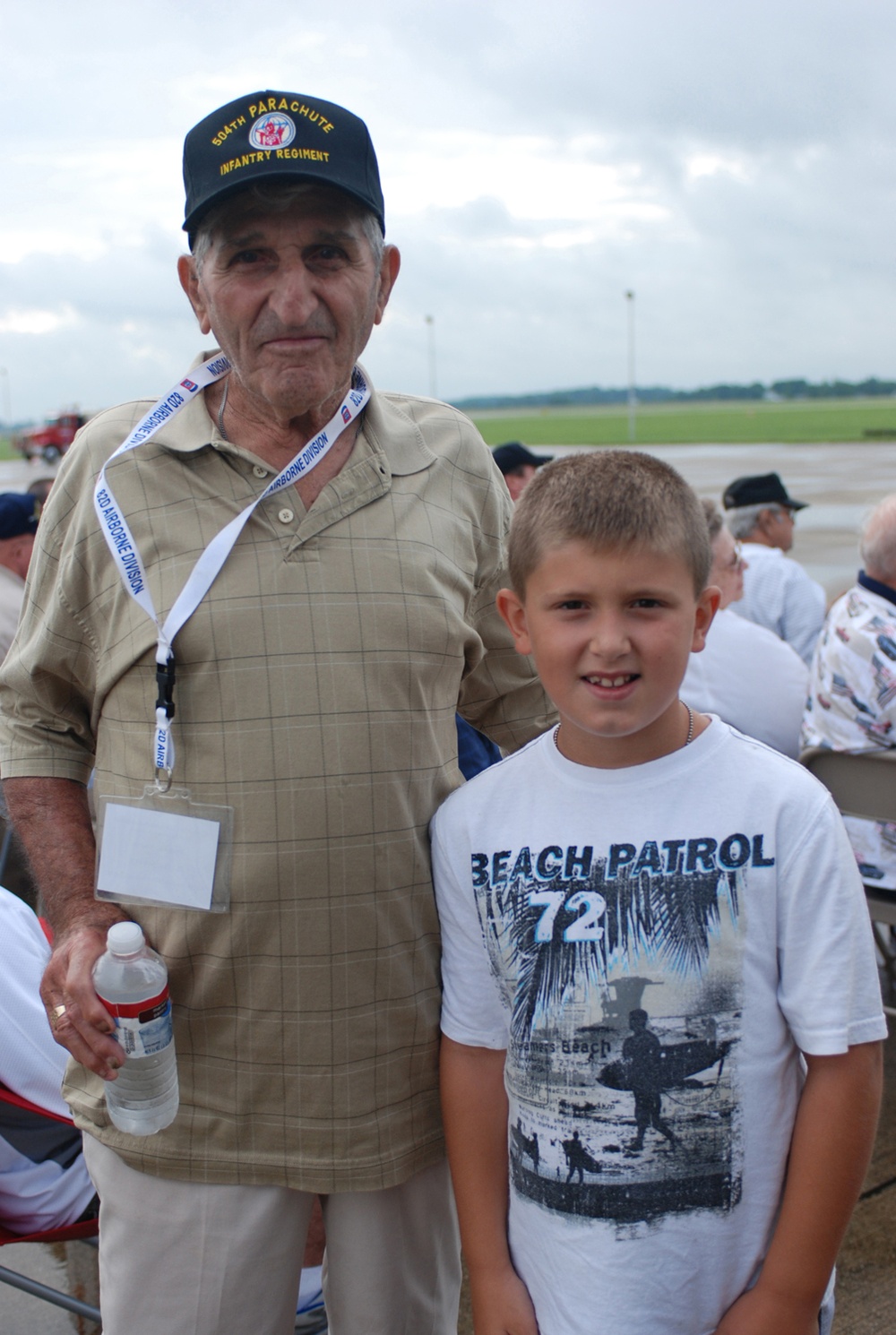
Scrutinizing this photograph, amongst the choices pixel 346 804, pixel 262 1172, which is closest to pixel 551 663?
pixel 346 804

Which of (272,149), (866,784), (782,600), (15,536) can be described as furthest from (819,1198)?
(782,600)

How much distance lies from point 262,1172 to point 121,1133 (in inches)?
9.0

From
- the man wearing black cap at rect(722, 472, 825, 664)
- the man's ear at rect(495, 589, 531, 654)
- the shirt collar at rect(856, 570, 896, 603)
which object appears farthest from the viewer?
the man wearing black cap at rect(722, 472, 825, 664)

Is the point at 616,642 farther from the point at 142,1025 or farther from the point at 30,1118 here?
the point at 30,1118

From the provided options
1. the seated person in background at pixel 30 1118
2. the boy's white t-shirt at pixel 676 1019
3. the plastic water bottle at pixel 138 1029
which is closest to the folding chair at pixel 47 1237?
the seated person in background at pixel 30 1118

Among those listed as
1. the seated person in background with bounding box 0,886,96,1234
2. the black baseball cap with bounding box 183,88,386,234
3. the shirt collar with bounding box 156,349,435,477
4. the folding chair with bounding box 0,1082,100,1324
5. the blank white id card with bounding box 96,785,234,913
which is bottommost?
the folding chair with bounding box 0,1082,100,1324

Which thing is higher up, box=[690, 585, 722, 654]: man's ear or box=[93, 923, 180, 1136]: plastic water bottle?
box=[690, 585, 722, 654]: man's ear

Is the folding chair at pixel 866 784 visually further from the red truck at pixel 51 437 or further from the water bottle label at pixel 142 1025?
the red truck at pixel 51 437

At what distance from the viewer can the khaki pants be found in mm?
1719

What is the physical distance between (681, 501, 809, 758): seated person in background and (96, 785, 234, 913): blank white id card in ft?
9.42

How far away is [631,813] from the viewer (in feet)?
5.17

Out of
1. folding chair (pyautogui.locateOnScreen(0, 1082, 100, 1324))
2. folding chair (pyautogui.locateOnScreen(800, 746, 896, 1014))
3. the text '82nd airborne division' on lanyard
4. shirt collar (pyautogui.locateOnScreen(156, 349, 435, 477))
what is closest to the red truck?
folding chair (pyautogui.locateOnScreen(800, 746, 896, 1014))

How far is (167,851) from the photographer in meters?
1.64

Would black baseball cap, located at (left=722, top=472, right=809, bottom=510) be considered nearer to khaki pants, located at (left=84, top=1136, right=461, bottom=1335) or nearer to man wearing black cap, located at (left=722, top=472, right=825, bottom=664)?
man wearing black cap, located at (left=722, top=472, right=825, bottom=664)
